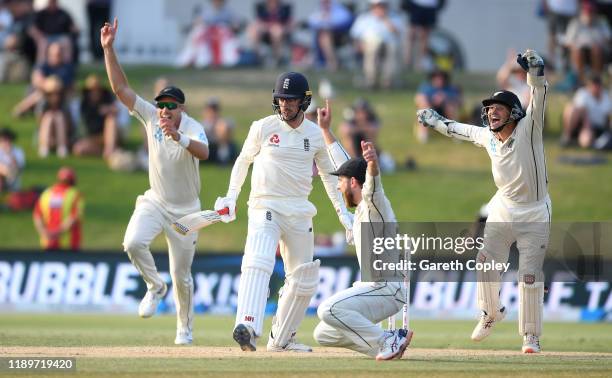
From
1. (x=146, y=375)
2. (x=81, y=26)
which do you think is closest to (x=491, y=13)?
(x=81, y=26)

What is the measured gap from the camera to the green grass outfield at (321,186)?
70.0 feet

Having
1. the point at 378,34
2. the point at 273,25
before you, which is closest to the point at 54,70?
the point at 273,25

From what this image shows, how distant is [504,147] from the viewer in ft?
35.0

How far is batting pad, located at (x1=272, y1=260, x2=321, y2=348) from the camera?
1088cm

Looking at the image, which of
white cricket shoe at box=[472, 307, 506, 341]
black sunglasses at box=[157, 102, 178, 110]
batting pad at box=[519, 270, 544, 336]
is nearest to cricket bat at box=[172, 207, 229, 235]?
black sunglasses at box=[157, 102, 178, 110]

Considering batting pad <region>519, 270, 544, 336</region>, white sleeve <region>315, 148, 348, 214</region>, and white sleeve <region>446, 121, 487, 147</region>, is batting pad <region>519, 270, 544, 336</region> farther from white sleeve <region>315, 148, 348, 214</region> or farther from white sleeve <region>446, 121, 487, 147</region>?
white sleeve <region>315, 148, 348, 214</region>

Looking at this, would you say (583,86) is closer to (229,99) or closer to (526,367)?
(229,99)

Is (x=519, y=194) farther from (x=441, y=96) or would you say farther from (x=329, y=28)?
(x=329, y=28)

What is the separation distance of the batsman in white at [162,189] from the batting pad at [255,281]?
124cm

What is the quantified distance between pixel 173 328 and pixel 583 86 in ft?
40.2

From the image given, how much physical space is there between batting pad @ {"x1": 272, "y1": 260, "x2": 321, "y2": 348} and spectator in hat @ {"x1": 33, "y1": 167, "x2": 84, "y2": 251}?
8390 mm

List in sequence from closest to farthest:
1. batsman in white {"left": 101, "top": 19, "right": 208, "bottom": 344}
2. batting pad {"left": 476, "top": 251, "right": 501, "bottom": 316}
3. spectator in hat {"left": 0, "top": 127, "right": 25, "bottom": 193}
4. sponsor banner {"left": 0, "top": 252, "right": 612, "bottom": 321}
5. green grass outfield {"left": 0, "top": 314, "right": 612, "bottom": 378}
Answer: green grass outfield {"left": 0, "top": 314, "right": 612, "bottom": 378} < batting pad {"left": 476, "top": 251, "right": 501, "bottom": 316} < batsman in white {"left": 101, "top": 19, "right": 208, "bottom": 344} < sponsor banner {"left": 0, "top": 252, "right": 612, "bottom": 321} < spectator in hat {"left": 0, "top": 127, "right": 25, "bottom": 193}

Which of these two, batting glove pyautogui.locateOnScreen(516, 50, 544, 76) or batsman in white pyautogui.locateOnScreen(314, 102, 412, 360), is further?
batting glove pyautogui.locateOnScreen(516, 50, 544, 76)

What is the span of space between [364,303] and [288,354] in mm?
976
